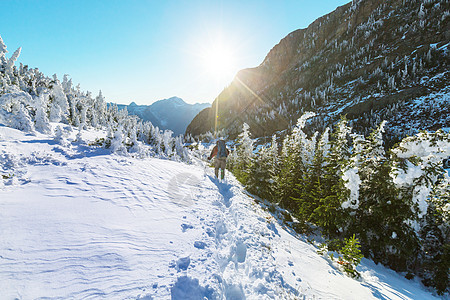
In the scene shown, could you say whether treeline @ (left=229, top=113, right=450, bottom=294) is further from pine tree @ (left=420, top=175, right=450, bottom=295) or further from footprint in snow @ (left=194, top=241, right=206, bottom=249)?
footprint in snow @ (left=194, top=241, right=206, bottom=249)

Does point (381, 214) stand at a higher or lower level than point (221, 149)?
lower

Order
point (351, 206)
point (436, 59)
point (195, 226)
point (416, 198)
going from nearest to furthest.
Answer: point (195, 226) → point (416, 198) → point (351, 206) → point (436, 59)

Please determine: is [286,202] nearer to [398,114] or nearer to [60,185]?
[60,185]

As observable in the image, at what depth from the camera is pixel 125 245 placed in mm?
3436

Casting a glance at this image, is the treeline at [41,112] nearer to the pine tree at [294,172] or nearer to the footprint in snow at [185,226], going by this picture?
the footprint in snow at [185,226]

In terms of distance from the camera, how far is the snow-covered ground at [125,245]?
2535 millimetres

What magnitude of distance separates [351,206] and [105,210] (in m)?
8.93

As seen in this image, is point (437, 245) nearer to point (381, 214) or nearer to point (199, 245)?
point (381, 214)

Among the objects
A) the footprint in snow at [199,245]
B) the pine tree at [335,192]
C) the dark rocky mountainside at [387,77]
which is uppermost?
the dark rocky mountainside at [387,77]

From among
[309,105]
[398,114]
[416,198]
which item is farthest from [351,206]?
[309,105]

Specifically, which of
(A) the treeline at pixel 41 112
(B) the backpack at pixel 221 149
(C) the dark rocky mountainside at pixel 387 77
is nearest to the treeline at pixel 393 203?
(B) the backpack at pixel 221 149

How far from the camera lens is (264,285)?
3525mm

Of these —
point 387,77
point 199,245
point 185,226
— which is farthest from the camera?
point 387,77

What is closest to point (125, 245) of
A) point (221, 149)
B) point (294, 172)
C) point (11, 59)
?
point (221, 149)
